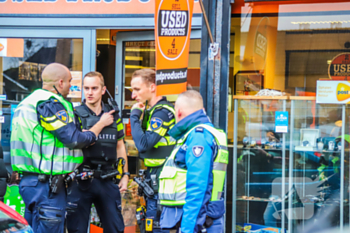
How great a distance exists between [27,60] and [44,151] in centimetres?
211

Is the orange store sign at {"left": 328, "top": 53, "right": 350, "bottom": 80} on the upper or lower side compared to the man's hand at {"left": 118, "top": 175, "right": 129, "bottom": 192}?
upper

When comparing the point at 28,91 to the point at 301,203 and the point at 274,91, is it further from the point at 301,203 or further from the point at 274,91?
the point at 301,203

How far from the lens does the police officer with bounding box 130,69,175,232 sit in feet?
12.6

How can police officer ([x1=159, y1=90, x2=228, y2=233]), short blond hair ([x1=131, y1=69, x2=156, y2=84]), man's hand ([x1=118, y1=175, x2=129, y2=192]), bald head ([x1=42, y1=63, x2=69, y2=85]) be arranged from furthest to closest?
man's hand ([x1=118, y1=175, x2=129, y2=192]) < short blond hair ([x1=131, y1=69, x2=156, y2=84]) < bald head ([x1=42, y1=63, x2=69, y2=85]) < police officer ([x1=159, y1=90, x2=228, y2=233])

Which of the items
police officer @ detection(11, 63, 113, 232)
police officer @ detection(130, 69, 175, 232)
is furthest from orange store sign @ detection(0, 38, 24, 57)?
police officer @ detection(130, 69, 175, 232)

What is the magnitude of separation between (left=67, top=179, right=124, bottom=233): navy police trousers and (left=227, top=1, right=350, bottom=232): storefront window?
160cm

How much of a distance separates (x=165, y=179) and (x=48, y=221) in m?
1.21

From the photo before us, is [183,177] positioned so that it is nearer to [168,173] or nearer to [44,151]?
[168,173]

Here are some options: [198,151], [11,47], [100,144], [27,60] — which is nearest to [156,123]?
[100,144]

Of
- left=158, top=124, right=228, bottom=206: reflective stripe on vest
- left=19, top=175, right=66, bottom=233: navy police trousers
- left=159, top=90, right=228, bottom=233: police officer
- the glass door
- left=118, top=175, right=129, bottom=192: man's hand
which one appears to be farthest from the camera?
the glass door

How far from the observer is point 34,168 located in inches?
141

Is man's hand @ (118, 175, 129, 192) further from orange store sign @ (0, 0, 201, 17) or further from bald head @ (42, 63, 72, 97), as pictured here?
orange store sign @ (0, 0, 201, 17)

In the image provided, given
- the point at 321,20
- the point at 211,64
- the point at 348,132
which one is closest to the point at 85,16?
the point at 211,64

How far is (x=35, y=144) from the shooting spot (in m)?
3.61
